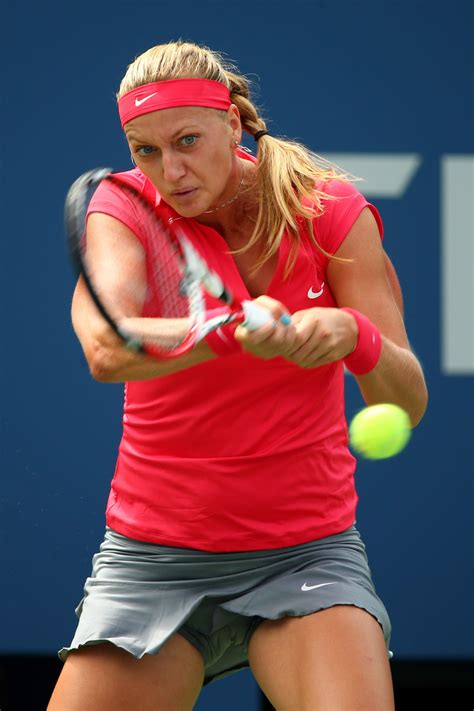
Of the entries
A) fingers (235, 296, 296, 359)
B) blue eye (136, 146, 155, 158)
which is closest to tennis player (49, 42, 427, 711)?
blue eye (136, 146, 155, 158)

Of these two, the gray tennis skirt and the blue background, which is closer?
the gray tennis skirt

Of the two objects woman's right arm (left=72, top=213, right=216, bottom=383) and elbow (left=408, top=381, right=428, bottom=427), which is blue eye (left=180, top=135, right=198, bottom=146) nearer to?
woman's right arm (left=72, top=213, right=216, bottom=383)

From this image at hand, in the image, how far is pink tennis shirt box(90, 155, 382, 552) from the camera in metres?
2.45

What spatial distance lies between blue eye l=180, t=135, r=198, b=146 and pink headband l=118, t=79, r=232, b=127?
0.06 meters

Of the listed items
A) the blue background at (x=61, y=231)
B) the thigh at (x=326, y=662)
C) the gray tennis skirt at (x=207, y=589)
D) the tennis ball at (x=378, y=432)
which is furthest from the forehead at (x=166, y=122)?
the blue background at (x=61, y=231)

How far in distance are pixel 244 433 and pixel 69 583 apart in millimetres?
1704

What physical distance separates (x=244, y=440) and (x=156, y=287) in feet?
1.16

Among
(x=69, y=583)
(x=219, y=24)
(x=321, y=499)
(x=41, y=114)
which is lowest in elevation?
(x=69, y=583)

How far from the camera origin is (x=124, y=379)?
7.68 feet

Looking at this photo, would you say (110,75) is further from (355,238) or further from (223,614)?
(223,614)

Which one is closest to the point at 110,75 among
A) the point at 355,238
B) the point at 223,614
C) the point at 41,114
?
the point at 41,114

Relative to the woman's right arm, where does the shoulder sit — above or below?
above

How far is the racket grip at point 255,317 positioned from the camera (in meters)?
2.08

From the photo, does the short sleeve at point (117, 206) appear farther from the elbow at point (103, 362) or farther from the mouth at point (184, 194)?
the elbow at point (103, 362)
